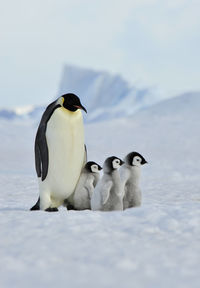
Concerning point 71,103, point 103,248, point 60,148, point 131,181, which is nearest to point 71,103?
point 71,103

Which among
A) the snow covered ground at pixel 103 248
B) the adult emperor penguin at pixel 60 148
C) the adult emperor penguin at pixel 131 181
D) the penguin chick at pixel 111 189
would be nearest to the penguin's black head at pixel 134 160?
the adult emperor penguin at pixel 131 181

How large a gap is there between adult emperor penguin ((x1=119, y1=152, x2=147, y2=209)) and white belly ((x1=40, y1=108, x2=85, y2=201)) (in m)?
0.35

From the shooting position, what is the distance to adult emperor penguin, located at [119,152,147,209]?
339 cm

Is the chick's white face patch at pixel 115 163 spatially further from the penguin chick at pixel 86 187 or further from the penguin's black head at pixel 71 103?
the penguin's black head at pixel 71 103

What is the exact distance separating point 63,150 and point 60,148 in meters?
0.03

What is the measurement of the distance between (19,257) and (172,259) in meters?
0.64

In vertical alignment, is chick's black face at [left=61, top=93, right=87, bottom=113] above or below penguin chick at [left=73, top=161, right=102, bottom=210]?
above

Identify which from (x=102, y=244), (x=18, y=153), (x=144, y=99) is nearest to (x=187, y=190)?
(x=102, y=244)

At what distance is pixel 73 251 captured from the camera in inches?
79.0

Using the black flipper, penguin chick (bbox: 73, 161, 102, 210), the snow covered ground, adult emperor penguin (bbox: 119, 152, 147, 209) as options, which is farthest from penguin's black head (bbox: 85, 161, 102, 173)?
the snow covered ground

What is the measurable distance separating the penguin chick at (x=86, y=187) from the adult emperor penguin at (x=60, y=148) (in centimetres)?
5

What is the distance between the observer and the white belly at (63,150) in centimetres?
324

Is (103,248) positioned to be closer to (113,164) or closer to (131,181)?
(113,164)

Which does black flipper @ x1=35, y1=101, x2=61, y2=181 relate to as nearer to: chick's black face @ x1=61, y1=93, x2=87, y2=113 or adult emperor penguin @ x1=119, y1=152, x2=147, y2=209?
chick's black face @ x1=61, y1=93, x2=87, y2=113
